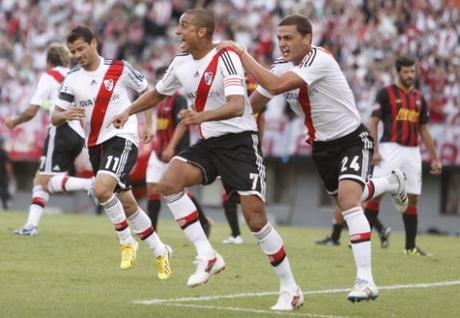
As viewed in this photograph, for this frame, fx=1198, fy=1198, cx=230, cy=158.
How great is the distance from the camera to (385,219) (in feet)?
86.6

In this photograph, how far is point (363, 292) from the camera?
9.22 meters

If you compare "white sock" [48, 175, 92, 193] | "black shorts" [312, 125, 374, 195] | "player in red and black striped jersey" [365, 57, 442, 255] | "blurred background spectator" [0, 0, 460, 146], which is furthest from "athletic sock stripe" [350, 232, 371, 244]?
"blurred background spectator" [0, 0, 460, 146]

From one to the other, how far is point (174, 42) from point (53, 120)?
18201 millimetres

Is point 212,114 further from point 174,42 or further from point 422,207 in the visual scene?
point 174,42

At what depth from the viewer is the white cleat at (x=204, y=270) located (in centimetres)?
974

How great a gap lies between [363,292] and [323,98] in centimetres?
165

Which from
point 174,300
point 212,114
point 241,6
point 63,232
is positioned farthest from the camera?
point 241,6

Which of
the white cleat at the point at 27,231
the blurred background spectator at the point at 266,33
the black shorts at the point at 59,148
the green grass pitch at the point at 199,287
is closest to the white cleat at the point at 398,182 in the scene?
the green grass pitch at the point at 199,287

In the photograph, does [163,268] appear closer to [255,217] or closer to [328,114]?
[255,217]

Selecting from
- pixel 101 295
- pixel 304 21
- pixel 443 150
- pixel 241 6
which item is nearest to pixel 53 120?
pixel 101 295

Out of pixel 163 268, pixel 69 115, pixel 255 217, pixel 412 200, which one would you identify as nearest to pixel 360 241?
pixel 255 217

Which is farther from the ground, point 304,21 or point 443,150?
point 304,21

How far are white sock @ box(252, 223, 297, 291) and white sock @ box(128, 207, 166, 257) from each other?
6.83 feet

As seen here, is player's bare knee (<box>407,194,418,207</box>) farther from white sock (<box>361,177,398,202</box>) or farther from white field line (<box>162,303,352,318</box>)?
white field line (<box>162,303,352,318</box>)
